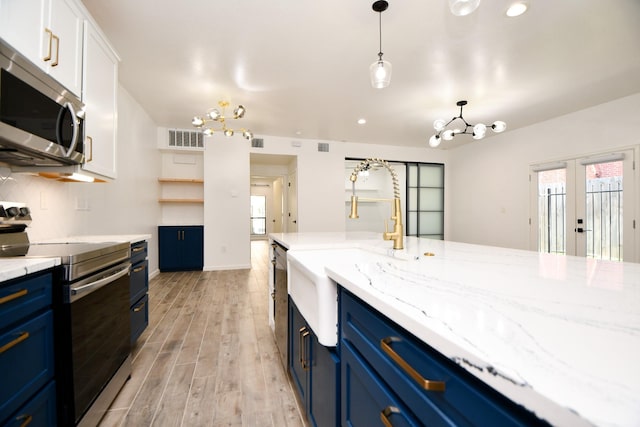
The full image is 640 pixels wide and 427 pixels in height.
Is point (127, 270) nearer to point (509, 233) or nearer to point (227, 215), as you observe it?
point (227, 215)

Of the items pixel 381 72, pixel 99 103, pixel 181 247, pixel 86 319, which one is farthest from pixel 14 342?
pixel 181 247

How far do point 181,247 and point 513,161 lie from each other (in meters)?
6.49

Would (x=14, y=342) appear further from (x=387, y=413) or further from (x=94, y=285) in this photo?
(x=387, y=413)

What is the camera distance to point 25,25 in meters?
1.33

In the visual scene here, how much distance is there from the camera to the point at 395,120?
4.88 metres

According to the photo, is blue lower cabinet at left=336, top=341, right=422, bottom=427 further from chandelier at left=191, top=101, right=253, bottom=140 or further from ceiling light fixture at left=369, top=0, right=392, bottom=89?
chandelier at left=191, top=101, right=253, bottom=140

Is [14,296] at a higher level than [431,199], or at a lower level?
lower

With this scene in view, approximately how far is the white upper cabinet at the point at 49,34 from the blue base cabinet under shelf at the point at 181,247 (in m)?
3.83

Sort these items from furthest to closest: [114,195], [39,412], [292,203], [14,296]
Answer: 1. [292,203]
2. [114,195]
3. [39,412]
4. [14,296]

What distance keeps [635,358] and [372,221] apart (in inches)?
250

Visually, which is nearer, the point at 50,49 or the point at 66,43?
the point at 50,49

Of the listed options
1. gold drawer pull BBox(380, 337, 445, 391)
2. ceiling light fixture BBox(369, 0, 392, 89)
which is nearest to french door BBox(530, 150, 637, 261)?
ceiling light fixture BBox(369, 0, 392, 89)

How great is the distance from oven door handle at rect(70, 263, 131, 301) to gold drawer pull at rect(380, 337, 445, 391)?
134cm

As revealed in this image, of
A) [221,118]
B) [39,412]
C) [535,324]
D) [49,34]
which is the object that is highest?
[221,118]
